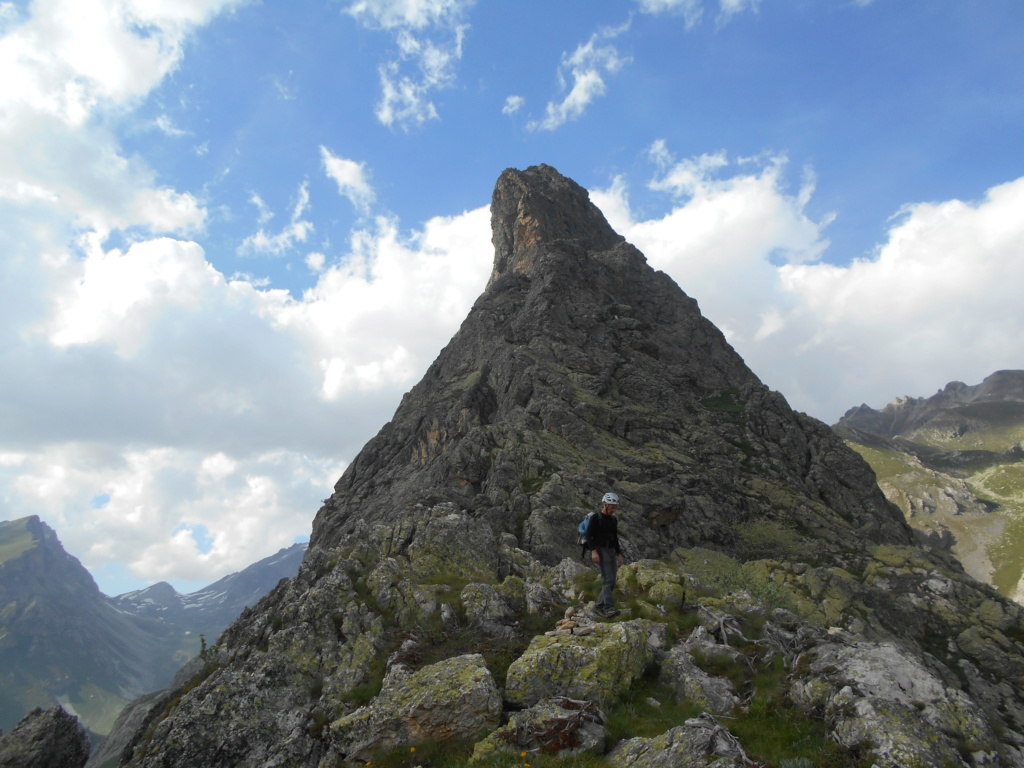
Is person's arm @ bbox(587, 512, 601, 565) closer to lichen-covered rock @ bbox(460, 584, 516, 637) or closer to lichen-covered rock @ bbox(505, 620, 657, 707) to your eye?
lichen-covered rock @ bbox(505, 620, 657, 707)

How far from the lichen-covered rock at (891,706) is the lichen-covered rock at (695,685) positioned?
168 centimetres

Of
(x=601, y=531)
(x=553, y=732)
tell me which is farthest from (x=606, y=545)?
(x=553, y=732)

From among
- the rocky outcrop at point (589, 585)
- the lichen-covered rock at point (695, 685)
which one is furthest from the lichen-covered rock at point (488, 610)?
the lichen-covered rock at point (695, 685)

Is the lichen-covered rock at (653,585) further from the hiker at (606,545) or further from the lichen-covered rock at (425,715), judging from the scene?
the lichen-covered rock at (425,715)

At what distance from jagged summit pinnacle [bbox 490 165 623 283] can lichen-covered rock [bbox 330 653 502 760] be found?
151948mm

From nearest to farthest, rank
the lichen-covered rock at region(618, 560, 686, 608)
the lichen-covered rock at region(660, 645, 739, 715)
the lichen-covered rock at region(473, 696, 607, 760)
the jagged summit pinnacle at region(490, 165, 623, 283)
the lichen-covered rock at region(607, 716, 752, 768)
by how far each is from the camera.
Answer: the lichen-covered rock at region(607, 716, 752, 768) → the lichen-covered rock at region(473, 696, 607, 760) → the lichen-covered rock at region(660, 645, 739, 715) → the lichen-covered rock at region(618, 560, 686, 608) → the jagged summit pinnacle at region(490, 165, 623, 283)

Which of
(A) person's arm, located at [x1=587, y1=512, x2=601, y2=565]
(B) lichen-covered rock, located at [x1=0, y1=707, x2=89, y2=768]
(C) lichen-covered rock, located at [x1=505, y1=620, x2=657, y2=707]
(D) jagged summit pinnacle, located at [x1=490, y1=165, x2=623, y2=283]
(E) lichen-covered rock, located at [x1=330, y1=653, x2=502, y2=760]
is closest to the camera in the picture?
(E) lichen-covered rock, located at [x1=330, y1=653, x2=502, y2=760]

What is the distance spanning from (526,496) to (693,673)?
2034 inches

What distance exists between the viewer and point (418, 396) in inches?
5576

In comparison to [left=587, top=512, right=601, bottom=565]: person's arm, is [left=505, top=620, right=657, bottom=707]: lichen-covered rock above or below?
below

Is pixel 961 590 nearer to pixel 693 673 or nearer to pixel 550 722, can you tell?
pixel 693 673

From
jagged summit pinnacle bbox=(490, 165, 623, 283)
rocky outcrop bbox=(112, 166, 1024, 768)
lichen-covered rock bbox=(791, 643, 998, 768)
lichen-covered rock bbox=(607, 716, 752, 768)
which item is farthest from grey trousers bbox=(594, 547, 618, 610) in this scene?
jagged summit pinnacle bbox=(490, 165, 623, 283)

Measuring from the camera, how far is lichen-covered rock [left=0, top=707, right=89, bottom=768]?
20.3m

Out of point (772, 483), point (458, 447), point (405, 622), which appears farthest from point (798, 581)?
point (405, 622)
